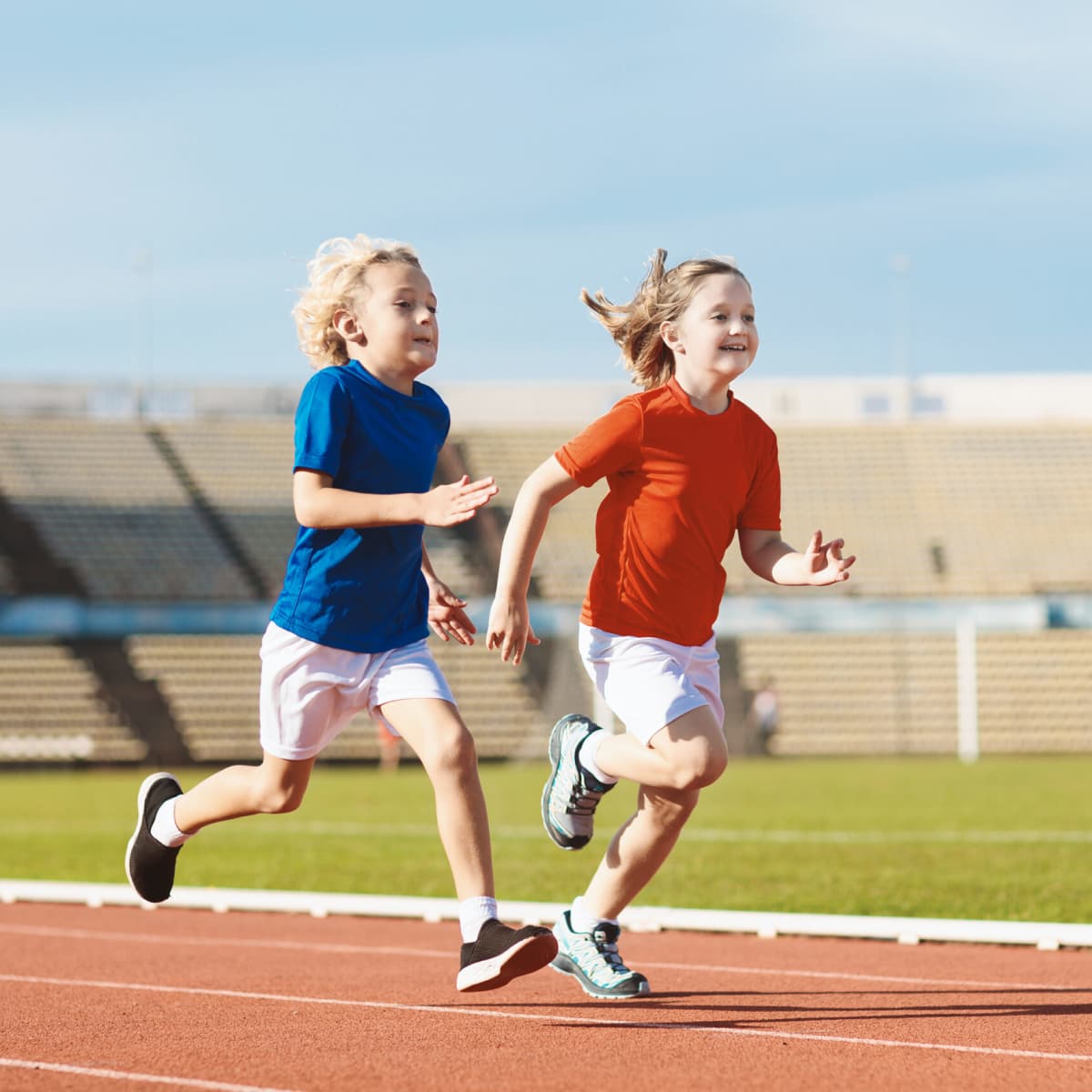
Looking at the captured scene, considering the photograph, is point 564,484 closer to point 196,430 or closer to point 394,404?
point 394,404

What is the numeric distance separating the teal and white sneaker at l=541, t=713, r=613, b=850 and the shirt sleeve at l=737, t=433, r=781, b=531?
2.71 ft

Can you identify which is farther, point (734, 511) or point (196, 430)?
point (196, 430)

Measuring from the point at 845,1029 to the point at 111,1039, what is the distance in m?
2.01

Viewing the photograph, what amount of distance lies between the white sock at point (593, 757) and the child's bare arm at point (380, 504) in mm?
1060

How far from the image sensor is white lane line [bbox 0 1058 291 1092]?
3912 millimetres

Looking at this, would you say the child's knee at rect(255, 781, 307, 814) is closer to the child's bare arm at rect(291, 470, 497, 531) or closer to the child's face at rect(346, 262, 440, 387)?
the child's bare arm at rect(291, 470, 497, 531)

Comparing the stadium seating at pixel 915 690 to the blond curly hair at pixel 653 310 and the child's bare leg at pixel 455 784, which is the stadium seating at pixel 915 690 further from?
the child's bare leg at pixel 455 784

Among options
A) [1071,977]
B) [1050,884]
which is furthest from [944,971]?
[1050,884]

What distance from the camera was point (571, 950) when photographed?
18.4 ft

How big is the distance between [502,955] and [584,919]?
0.97 m

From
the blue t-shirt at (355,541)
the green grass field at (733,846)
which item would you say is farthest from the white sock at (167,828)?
the green grass field at (733,846)

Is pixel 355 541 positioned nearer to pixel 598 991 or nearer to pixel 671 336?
pixel 671 336

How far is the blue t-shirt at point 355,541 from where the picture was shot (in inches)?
197

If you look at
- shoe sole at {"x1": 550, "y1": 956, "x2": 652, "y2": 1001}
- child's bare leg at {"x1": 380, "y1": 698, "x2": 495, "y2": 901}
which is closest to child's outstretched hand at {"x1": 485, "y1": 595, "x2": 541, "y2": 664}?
child's bare leg at {"x1": 380, "y1": 698, "x2": 495, "y2": 901}
